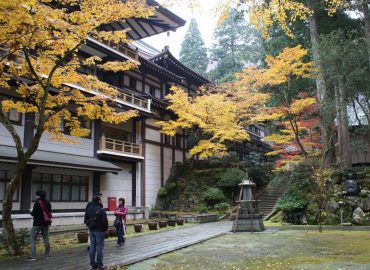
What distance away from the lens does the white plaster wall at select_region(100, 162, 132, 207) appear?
2575 centimetres

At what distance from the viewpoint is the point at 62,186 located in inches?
882

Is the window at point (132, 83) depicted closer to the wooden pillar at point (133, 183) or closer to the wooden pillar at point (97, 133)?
the wooden pillar at point (97, 133)

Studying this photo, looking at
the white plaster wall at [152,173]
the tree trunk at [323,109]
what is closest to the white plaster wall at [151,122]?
the white plaster wall at [152,173]

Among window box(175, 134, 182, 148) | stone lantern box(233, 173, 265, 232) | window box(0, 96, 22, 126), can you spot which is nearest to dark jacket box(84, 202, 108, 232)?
stone lantern box(233, 173, 265, 232)

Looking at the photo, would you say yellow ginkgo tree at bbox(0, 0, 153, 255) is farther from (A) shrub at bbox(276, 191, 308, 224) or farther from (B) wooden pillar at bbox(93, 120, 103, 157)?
(A) shrub at bbox(276, 191, 308, 224)

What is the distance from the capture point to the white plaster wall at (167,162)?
3247 cm

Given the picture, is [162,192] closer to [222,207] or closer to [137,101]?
[222,207]

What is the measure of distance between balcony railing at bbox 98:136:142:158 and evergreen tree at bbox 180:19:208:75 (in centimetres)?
3322

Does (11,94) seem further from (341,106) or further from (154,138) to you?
(341,106)

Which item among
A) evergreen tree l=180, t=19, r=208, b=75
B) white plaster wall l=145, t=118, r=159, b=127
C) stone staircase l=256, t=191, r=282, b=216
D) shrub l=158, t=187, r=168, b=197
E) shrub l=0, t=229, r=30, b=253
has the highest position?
evergreen tree l=180, t=19, r=208, b=75

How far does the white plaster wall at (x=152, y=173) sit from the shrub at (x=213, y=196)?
4188 mm

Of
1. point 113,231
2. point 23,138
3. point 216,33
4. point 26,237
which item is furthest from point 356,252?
point 216,33

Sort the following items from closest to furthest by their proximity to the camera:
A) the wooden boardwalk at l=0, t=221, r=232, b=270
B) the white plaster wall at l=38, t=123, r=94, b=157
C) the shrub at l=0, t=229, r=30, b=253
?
the wooden boardwalk at l=0, t=221, r=232, b=270 → the shrub at l=0, t=229, r=30, b=253 → the white plaster wall at l=38, t=123, r=94, b=157

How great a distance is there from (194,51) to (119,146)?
38.1 meters
